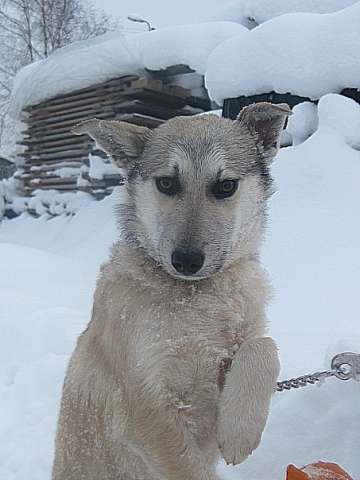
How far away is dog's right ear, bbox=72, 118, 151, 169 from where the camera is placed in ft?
8.88

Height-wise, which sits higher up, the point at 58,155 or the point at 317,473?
the point at 317,473

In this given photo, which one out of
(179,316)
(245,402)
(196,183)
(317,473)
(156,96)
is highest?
(196,183)

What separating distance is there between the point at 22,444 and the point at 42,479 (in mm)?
380

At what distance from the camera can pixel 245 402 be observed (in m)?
2.28

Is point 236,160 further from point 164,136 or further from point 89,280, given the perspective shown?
point 89,280

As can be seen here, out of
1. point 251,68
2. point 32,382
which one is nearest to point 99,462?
point 32,382

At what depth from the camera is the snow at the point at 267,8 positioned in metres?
14.0

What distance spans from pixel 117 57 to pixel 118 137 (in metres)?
10.5

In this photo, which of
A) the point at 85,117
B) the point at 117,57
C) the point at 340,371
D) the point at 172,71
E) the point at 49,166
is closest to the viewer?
the point at 340,371

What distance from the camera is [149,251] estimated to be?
2.59 meters

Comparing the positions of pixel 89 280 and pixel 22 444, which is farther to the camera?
pixel 89 280

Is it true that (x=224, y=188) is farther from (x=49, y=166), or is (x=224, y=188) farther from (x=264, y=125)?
(x=49, y=166)

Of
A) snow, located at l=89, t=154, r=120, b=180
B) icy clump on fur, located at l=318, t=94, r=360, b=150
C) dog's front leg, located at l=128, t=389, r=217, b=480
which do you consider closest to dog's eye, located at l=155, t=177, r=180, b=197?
dog's front leg, located at l=128, t=389, r=217, b=480

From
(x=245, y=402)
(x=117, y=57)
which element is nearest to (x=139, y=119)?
(x=117, y=57)
